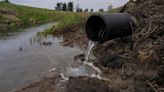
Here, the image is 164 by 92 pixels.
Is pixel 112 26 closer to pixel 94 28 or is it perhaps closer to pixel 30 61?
pixel 94 28

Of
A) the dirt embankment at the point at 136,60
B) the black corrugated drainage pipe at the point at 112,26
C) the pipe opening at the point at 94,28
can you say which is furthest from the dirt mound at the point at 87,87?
the pipe opening at the point at 94,28

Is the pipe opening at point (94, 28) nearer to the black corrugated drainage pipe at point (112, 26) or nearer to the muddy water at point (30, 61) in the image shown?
the black corrugated drainage pipe at point (112, 26)

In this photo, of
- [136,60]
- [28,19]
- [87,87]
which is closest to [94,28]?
[136,60]

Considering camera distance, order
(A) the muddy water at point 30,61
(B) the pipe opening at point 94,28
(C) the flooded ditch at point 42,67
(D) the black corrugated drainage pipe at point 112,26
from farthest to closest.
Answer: (B) the pipe opening at point 94,28 → (D) the black corrugated drainage pipe at point 112,26 → (A) the muddy water at point 30,61 → (C) the flooded ditch at point 42,67

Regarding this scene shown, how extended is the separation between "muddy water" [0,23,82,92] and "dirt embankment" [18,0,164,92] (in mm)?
782

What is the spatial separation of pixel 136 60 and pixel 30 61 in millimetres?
3825

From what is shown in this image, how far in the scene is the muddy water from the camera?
6.68 metres

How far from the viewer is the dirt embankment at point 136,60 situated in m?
4.95

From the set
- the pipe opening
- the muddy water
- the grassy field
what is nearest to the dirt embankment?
the pipe opening

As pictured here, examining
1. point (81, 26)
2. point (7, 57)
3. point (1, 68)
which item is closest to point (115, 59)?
point (1, 68)

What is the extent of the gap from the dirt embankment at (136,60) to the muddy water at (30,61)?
0.78 m

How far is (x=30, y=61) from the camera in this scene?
859cm

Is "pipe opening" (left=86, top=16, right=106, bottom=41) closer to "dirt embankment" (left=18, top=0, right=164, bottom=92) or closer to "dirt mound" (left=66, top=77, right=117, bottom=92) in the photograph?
"dirt embankment" (left=18, top=0, right=164, bottom=92)

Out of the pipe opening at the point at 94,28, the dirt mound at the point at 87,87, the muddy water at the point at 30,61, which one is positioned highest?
the pipe opening at the point at 94,28
